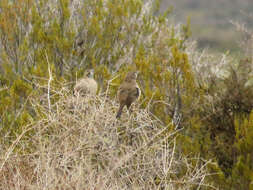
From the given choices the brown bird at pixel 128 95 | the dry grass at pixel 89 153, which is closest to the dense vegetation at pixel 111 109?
the dry grass at pixel 89 153

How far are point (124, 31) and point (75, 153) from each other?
536 cm

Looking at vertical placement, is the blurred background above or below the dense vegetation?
below

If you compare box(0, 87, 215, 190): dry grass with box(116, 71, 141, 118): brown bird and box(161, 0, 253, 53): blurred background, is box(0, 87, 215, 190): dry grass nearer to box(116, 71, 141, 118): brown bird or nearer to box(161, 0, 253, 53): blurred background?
box(116, 71, 141, 118): brown bird

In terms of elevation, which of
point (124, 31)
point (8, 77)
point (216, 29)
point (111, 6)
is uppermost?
point (111, 6)

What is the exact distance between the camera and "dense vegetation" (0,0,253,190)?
475cm

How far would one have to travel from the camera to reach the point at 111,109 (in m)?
5.34

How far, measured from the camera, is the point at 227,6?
110m

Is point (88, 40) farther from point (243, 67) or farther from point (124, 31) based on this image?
point (243, 67)

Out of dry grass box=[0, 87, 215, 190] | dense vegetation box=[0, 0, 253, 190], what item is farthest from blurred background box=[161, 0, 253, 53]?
dry grass box=[0, 87, 215, 190]

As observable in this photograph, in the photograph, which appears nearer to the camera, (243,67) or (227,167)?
(227,167)

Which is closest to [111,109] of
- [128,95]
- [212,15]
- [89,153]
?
Result: [128,95]

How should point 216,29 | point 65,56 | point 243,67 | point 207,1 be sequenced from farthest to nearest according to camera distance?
point 207,1 → point 216,29 → point 65,56 → point 243,67

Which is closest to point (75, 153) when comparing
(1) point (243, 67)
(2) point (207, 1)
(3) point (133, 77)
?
(3) point (133, 77)

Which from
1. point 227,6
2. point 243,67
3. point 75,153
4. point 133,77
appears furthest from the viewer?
point 227,6
